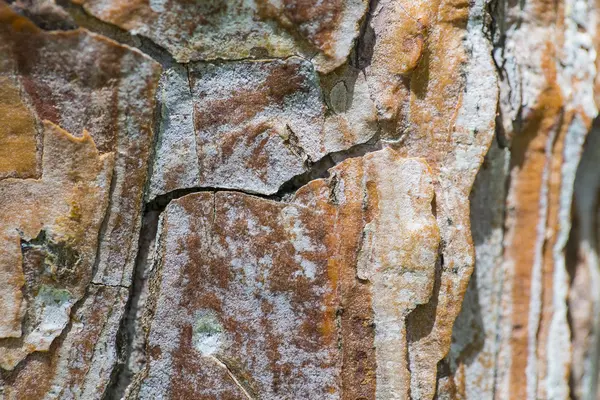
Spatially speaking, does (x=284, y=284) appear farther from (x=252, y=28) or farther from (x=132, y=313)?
(x=252, y=28)

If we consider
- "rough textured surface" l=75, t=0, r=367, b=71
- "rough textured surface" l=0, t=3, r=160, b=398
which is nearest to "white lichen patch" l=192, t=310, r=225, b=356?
"rough textured surface" l=0, t=3, r=160, b=398

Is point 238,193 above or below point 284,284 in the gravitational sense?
above

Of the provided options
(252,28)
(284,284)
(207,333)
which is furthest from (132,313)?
(252,28)

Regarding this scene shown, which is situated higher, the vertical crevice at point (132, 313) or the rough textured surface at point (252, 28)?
the rough textured surface at point (252, 28)

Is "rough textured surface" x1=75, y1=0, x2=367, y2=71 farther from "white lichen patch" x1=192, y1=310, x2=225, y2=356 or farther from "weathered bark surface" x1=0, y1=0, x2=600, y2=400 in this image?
"white lichen patch" x1=192, y1=310, x2=225, y2=356

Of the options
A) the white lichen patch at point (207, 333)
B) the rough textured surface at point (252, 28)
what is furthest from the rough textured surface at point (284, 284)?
the rough textured surface at point (252, 28)

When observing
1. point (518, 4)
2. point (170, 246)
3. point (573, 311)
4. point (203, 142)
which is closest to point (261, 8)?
point (203, 142)

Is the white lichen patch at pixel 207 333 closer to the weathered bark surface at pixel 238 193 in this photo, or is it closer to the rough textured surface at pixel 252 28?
the weathered bark surface at pixel 238 193

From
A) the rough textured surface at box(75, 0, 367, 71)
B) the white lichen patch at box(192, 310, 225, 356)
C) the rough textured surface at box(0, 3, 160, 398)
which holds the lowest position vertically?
the white lichen patch at box(192, 310, 225, 356)
